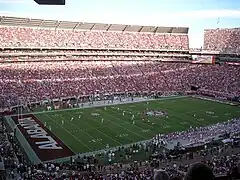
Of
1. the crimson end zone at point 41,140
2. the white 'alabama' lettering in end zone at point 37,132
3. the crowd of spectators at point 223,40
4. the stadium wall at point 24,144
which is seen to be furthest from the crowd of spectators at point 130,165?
the crowd of spectators at point 223,40

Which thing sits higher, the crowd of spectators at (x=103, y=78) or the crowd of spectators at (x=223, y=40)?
the crowd of spectators at (x=223, y=40)

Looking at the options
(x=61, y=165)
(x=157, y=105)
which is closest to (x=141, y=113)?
(x=157, y=105)

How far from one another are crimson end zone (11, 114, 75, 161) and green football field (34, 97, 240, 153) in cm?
59

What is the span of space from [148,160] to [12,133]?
11.8 meters

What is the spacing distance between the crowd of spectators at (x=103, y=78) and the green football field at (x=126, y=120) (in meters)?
7.22

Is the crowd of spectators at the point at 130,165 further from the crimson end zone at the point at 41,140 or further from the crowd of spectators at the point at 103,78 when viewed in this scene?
the crowd of spectators at the point at 103,78

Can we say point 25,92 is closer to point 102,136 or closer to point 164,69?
point 102,136

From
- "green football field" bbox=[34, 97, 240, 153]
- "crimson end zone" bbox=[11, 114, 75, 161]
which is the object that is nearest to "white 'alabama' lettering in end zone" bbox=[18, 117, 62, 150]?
"crimson end zone" bbox=[11, 114, 75, 161]

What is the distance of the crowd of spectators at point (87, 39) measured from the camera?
5303 cm

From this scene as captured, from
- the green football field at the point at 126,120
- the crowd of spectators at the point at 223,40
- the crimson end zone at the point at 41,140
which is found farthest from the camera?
the crowd of spectators at the point at 223,40

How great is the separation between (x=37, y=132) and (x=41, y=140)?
87.6 inches

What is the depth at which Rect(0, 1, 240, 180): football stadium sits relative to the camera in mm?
19686

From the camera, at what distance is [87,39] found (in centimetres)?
6019

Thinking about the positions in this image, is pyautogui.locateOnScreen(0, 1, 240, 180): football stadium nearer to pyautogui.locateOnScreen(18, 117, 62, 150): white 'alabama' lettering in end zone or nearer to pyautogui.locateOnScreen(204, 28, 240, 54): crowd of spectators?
pyautogui.locateOnScreen(18, 117, 62, 150): white 'alabama' lettering in end zone
